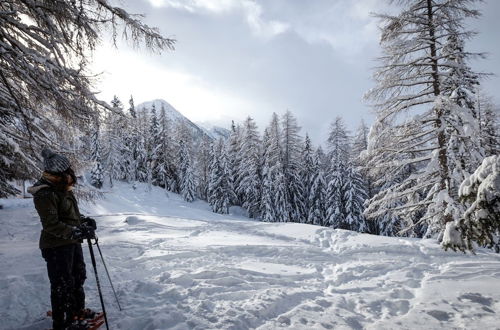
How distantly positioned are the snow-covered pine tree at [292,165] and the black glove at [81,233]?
3351cm

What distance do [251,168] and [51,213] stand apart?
1424 inches

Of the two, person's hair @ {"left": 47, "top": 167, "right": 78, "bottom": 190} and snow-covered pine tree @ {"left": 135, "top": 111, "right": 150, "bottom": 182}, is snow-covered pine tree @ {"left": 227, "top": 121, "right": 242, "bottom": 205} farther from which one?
person's hair @ {"left": 47, "top": 167, "right": 78, "bottom": 190}

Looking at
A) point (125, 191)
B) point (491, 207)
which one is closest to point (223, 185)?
point (125, 191)

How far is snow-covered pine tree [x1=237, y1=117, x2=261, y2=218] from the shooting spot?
4006 centimetres

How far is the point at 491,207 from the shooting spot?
3621mm

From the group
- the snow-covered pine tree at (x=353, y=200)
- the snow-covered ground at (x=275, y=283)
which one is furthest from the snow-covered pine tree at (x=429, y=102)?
the snow-covered pine tree at (x=353, y=200)

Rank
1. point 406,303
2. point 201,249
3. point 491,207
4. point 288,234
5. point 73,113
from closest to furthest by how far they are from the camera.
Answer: point 491,207, point 406,303, point 73,113, point 201,249, point 288,234

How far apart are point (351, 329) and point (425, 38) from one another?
33.5ft

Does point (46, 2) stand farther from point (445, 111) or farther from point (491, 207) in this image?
point (445, 111)

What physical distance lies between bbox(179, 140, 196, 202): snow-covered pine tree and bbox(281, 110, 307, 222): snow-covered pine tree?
57.7 ft

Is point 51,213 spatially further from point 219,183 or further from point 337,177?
point 219,183

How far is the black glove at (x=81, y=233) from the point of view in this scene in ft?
13.1

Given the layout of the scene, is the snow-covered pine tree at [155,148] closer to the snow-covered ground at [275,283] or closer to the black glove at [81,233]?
the snow-covered ground at [275,283]

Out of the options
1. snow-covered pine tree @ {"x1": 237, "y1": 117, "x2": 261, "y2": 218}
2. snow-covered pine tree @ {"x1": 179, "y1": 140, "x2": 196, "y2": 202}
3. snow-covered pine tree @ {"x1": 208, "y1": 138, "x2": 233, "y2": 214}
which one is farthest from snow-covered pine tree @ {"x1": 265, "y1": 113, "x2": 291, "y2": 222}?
snow-covered pine tree @ {"x1": 179, "y1": 140, "x2": 196, "y2": 202}
